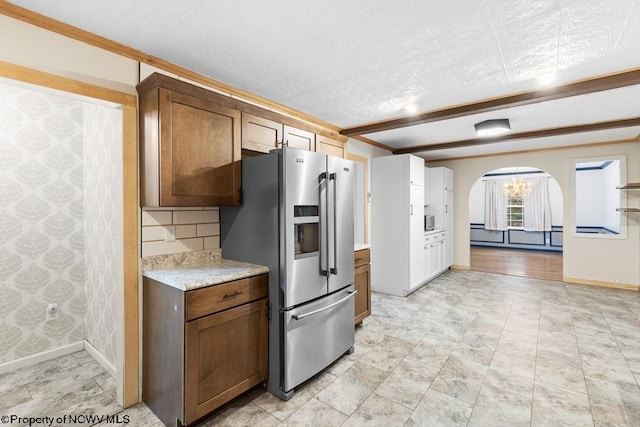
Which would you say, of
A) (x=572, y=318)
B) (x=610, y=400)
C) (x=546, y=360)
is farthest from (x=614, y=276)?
(x=610, y=400)

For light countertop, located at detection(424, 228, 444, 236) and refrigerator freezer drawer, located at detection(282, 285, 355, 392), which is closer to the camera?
refrigerator freezer drawer, located at detection(282, 285, 355, 392)

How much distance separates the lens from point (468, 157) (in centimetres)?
647

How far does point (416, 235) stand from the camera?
493 centimetres

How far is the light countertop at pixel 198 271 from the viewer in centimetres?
192

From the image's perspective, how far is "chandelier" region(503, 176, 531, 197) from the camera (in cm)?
900

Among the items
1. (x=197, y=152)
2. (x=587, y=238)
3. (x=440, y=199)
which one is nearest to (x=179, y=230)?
(x=197, y=152)

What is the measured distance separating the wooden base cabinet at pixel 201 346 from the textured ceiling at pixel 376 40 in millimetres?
1626

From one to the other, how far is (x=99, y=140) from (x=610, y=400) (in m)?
4.50

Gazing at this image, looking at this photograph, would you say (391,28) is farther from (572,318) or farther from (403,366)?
(572,318)

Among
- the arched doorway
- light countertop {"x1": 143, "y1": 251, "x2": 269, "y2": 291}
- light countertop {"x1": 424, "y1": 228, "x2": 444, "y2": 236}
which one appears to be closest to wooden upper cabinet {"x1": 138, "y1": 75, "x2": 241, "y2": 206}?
light countertop {"x1": 143, "y1": 251, "x2": 269, "y2": 291}

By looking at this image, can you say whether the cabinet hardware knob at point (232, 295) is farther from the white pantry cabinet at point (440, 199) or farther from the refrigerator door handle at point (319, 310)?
the white pantry cabinet at point (440, 199)

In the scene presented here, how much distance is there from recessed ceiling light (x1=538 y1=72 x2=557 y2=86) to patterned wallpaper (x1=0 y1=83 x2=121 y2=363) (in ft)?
12.9

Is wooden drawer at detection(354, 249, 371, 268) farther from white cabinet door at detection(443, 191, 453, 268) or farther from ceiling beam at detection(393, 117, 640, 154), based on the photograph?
white cabinet door at detection(443, 191, 453, 268)

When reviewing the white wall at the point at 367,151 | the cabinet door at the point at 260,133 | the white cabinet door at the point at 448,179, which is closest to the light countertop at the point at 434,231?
the white cabinet door at the point at 448,179
